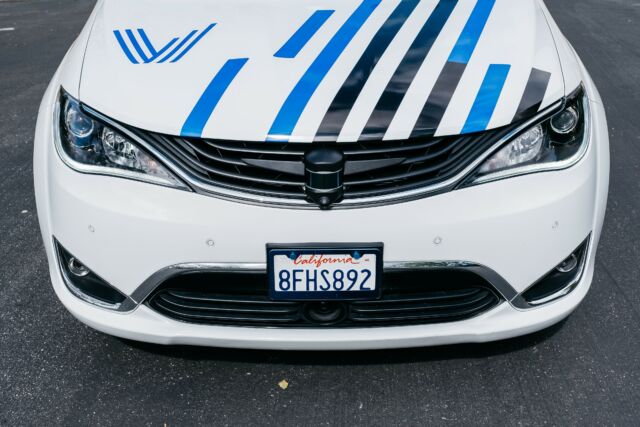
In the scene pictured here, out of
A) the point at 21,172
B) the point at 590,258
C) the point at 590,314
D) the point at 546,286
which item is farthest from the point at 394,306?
the point at 21,172

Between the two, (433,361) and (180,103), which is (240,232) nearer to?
(180,103)

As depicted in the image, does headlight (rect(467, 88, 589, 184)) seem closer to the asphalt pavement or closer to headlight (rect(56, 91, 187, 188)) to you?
the asphalt pavement

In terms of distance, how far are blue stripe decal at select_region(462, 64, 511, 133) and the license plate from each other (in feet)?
1.49

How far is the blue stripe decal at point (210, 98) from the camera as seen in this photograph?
226cm

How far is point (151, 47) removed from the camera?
2.65 meters

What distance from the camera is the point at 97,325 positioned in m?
2.44

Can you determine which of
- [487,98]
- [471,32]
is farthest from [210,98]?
[471,32]

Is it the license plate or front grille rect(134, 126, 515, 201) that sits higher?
front grille rect(134, 126, 515, 201)

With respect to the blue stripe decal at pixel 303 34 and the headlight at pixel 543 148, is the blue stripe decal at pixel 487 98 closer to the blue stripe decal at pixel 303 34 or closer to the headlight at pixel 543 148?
the headlight at pixel 543 148

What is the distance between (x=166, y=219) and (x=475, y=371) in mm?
1188

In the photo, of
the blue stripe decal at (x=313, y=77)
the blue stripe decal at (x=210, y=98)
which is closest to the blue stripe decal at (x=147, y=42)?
the blue stripe decal at (x=210, y=98)

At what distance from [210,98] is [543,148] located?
1.01m

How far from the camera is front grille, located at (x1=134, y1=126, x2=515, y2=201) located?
2.24 metres

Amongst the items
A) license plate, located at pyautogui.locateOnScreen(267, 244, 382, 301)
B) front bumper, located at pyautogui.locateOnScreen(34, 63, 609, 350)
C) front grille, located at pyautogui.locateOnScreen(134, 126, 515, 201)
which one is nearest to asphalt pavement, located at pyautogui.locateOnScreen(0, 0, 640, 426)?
front bumper, located at pyautogui.locateOnScreen(34, 63, 609, 350)
